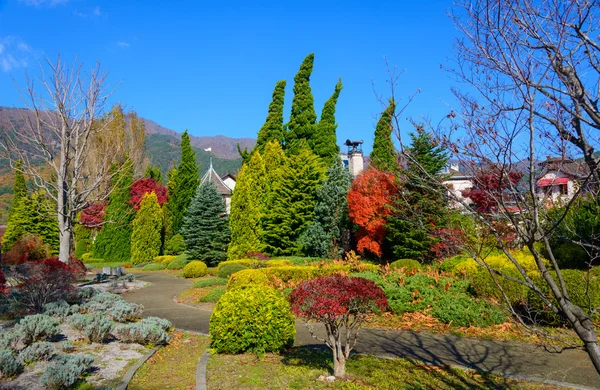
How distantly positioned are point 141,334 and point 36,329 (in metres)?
1.61

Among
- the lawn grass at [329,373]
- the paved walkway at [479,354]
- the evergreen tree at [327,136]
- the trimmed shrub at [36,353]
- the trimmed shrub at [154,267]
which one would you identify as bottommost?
the trimmed shrub at [154,267]

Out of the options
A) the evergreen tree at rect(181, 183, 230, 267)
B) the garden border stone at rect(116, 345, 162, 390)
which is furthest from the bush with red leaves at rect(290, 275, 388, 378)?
the evergreen tree at rect(181, 183, 230, 267)

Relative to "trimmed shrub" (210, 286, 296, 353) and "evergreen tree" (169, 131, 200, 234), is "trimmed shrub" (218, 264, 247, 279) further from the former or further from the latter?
"evergreen tree" (169, 131, 200, 234)

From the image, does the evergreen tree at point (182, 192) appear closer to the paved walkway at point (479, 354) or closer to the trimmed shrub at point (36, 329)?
the paved walkway at point (479, 354)

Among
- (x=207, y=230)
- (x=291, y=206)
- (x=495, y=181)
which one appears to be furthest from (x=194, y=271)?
(x=495, y=181)

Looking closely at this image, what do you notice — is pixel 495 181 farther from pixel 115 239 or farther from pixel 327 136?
pixel 115 239

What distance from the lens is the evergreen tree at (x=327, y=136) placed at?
100ft

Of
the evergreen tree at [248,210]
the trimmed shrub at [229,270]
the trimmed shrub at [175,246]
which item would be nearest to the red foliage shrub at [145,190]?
the trimmed shrub at [175,246]

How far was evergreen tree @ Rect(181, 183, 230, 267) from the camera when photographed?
83.0ft

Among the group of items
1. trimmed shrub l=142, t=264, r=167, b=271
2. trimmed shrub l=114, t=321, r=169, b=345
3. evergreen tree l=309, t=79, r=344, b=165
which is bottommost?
trimmed shrub l=142, t=264, r=167, b=271

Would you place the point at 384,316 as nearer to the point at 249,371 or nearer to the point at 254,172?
the point at 249,371

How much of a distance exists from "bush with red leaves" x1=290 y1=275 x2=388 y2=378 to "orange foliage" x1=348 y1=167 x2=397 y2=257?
46.9 feet

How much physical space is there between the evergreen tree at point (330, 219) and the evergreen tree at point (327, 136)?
6.91 meters

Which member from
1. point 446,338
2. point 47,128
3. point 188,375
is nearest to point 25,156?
point 47,128
